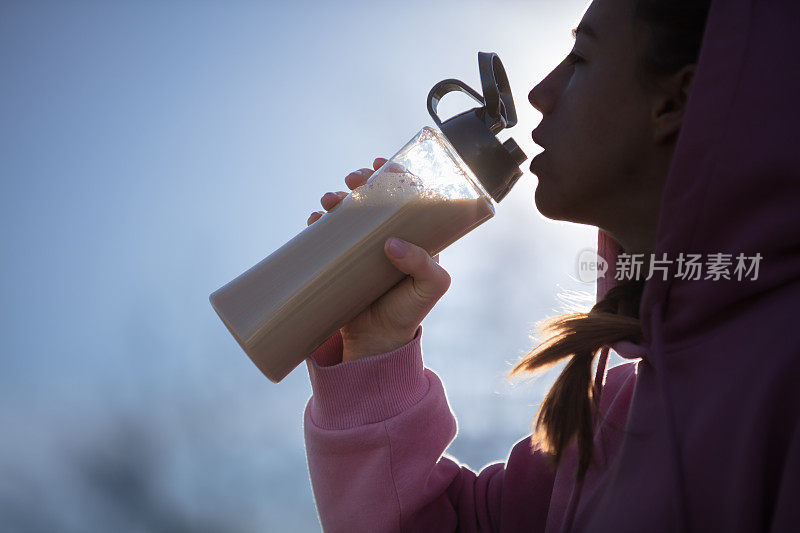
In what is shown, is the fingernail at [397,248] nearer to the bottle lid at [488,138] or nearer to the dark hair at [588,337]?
the bottle lid at [488,138]

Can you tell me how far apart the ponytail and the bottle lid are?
253mm

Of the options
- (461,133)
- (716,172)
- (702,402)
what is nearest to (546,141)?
(461,133)

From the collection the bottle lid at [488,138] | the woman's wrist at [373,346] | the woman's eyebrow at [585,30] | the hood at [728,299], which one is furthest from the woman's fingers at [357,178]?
the hood at [728,299]

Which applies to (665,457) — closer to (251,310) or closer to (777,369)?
(777,369)

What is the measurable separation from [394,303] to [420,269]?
0.42 ft

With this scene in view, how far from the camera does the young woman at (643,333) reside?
2.22 ft

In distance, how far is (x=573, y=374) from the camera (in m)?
0.97

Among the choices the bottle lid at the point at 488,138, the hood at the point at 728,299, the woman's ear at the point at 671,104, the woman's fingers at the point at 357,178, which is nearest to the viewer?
the hood at the point at 728,299

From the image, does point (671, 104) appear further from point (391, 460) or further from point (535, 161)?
point (391, 460)

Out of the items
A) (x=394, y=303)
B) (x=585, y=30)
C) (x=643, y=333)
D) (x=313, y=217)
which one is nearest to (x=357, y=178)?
(x=313, y=217)

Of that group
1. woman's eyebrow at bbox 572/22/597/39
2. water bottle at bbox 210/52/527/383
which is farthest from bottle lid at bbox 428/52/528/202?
woman's eyebrow at bbox 572/22/597/39

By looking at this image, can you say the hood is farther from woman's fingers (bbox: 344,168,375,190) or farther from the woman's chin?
woman's fingers (bbox: 344,168,375,190)

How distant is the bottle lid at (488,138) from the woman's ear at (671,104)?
0.69ft

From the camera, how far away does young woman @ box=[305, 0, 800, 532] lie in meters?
0.68
